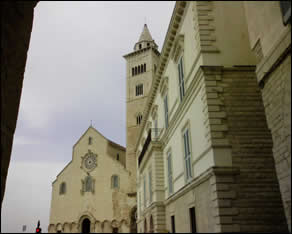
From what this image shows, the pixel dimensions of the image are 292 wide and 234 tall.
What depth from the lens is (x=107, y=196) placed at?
1500 inches

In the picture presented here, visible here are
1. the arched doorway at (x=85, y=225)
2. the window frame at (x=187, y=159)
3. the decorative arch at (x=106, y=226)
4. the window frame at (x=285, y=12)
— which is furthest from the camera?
the arched doorway at (x=85, y=225)

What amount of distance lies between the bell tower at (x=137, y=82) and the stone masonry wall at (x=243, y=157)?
29453mm

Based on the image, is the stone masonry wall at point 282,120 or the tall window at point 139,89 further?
the tall window at point 139,89

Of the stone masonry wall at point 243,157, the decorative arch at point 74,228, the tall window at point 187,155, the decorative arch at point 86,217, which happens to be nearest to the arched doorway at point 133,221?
the decorative arch at point 86,217

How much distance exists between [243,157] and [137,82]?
37243 mm

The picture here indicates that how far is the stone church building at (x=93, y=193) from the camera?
121 ft

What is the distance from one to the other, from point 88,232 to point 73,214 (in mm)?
2861

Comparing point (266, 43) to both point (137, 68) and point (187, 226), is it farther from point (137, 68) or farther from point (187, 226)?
point (137, 68)

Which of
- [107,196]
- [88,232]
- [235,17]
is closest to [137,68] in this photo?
[107,196]

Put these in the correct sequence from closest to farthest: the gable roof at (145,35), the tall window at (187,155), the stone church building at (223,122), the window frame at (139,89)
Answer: the stone church building at (223,122)
the tall window at (187,155)
the window frame at (139,89)
the gable roof at (145,35)

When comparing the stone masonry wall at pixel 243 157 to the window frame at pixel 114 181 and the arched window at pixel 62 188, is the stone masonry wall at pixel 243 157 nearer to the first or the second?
the window frame at pixel 114 181

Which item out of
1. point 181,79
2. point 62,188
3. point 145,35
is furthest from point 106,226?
point 145,35

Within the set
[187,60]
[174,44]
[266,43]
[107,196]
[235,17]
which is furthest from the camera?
[107,196]

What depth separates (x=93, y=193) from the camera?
3884 centimetres
